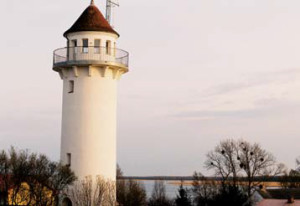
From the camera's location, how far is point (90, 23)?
36.0 meters

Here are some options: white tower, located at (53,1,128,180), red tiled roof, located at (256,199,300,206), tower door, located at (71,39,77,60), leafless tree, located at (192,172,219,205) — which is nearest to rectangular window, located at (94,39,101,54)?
white tower, located at (53,1,128,180)

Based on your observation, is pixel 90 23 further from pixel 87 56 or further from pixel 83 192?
pixel 83 192

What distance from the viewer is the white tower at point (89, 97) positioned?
3475 centimetres

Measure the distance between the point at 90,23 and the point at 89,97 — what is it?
212 inches

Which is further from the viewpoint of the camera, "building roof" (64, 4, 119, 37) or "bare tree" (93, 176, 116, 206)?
"building roof" (64, 4, 119, 37)

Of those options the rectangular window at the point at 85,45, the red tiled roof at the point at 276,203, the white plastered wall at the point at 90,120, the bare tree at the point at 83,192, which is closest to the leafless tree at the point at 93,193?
the bare tree at the point at 83,192

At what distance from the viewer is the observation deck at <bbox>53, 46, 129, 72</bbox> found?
35281 millimetres

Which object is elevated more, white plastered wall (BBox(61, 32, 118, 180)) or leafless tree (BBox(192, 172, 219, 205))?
white plastered wall (BBox(61, 32, 118, 180))

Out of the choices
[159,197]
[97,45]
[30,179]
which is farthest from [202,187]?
[30,179]

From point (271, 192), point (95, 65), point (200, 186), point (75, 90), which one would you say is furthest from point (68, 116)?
point (200, 186)

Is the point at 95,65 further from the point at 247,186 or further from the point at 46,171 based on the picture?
the point at 247,186

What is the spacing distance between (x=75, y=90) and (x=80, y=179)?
20.5 ft

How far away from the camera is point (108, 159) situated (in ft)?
116

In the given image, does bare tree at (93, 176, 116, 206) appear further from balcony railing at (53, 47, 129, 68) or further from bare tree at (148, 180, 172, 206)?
bare tree at (148, 180, 172, 206)
